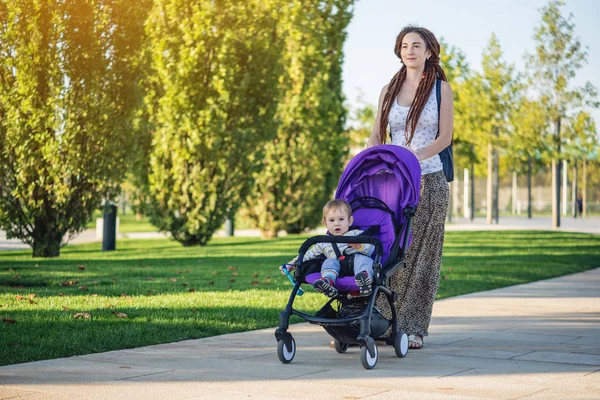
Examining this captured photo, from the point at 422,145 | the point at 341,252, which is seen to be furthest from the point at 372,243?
the point at 422,145

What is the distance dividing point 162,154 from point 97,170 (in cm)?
478

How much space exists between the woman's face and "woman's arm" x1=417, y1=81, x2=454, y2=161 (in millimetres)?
270

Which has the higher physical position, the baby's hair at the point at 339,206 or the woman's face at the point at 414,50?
the woman's face at the point at 414,50

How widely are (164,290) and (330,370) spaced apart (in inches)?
207

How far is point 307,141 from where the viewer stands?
90.0 feet

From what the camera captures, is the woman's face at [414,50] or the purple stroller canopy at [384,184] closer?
the purple stroller canopy at [384,184]

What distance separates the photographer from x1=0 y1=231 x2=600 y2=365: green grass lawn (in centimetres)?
724

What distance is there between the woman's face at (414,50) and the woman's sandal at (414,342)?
2.12 meters

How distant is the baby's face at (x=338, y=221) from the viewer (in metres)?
6.57

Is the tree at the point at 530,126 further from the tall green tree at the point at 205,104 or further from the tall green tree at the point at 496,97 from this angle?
the tall green tree at the point at 205,104

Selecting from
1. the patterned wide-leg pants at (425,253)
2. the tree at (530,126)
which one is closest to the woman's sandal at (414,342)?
the patterned wide-leg pants at (425,253)

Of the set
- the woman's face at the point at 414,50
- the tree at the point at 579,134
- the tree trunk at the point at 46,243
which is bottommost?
the tree trunk at the point at 46,243

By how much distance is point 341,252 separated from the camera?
642 centimetres

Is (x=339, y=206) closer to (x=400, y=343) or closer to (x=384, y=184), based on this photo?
(x=384, y=184)
